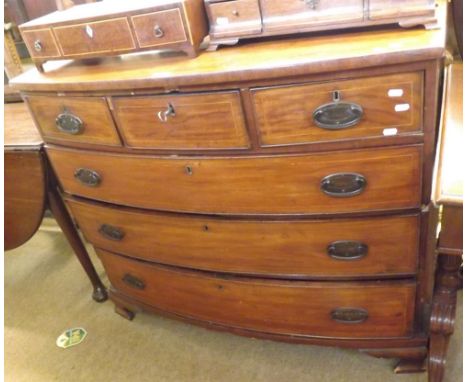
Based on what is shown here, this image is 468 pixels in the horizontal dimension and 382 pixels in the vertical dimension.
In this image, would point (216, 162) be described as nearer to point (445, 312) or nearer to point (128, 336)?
point (445, 312)

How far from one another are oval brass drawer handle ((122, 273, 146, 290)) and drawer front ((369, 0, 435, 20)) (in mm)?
1212

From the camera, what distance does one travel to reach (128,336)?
1.77 meters

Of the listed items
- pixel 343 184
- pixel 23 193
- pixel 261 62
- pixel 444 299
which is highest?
pixel 261 62

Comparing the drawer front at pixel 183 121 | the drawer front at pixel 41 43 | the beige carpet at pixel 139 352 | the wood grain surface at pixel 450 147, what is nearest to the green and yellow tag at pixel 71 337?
the beige carpet at pixel 139 352

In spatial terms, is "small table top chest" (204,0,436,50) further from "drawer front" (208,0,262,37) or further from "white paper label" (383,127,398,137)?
"white paper label" (383,127,398,137)

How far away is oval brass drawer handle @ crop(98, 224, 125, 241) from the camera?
146 cm

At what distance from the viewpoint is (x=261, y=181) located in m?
1.08

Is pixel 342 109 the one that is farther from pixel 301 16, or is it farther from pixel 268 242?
pixel 268 242

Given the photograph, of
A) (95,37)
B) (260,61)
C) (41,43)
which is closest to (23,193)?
(41,43)

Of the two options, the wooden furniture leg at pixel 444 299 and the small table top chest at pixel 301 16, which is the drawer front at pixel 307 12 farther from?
the wooden furniture leg at pixel 444 299

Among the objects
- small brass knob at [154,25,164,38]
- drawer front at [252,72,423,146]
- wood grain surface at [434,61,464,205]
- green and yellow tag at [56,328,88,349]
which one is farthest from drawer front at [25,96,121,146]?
green and yellow tag at [56,328,88,349]

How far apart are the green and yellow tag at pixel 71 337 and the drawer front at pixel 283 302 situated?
1.48 feet

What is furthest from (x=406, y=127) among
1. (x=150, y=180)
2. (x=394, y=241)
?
(x=150, y=180)

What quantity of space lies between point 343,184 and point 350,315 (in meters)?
0.49
